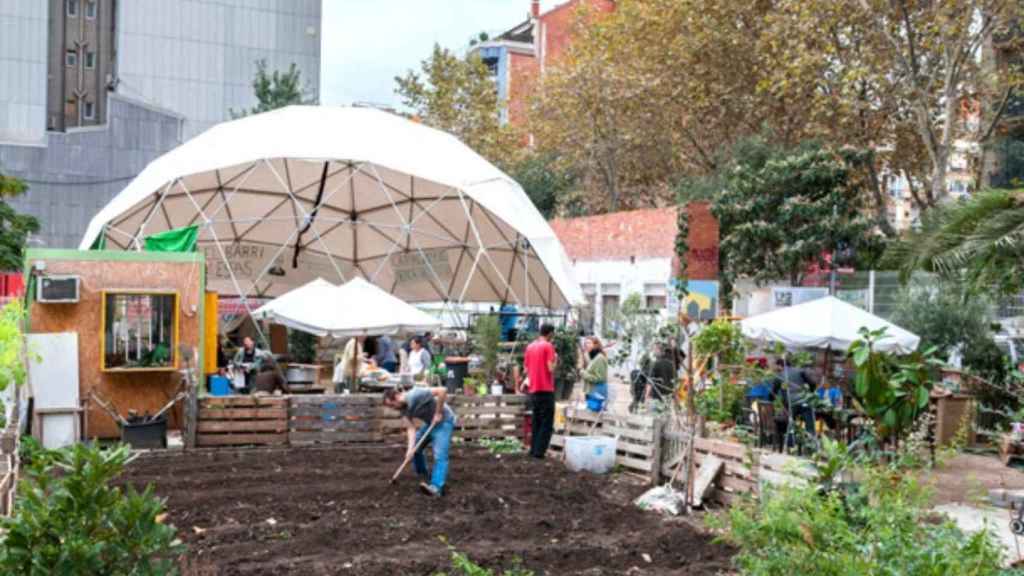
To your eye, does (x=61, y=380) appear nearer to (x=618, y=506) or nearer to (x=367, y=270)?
(x=618, y=506)

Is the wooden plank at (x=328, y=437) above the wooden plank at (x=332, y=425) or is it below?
below

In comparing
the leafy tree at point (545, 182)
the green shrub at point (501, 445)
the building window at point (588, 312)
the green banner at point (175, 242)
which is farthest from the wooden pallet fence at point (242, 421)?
the leafy tree at point (545, 182)

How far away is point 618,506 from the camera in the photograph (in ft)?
39.8

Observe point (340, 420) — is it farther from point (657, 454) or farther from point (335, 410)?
point (657, 454)

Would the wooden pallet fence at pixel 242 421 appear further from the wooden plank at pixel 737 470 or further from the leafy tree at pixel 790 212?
the leafy tree at pixel 790 212

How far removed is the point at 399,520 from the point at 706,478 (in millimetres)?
3173

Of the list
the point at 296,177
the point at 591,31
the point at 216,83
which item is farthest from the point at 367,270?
the point at 216,83

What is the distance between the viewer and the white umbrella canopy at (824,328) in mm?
16172

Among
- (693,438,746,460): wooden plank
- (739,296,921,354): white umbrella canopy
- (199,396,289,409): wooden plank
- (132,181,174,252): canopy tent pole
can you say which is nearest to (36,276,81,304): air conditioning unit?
(199,396,289,409): wooden plank

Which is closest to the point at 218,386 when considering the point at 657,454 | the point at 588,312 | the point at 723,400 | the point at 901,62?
the point at 723,400

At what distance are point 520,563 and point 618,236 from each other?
25.7 m

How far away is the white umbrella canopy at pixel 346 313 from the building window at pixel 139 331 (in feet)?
7.37

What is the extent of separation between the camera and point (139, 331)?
1683 centimetres

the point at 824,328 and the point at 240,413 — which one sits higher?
the point at 824,328
